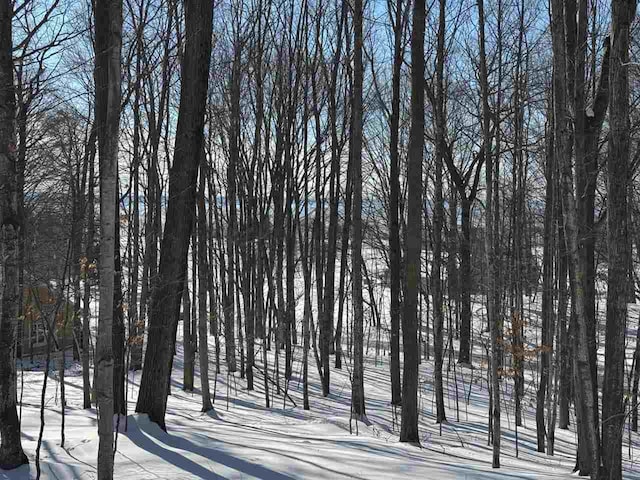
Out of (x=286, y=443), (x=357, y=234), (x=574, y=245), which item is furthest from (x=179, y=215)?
(x=574, y=245)

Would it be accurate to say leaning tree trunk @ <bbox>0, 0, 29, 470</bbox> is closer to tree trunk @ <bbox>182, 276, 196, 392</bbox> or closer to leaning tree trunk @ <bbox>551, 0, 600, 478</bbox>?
leaning tree trunk @ <bbox>551, 0, 600, 478</bbox>

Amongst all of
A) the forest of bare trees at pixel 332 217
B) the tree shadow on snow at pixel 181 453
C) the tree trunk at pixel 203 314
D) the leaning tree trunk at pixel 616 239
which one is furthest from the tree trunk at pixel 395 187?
the tree shadow on snow at pixel 181 453

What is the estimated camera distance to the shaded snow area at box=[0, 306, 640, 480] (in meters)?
5.49

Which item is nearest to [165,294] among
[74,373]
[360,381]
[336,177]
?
[360,381]

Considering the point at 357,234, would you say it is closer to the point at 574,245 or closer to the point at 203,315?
the point at 203,315

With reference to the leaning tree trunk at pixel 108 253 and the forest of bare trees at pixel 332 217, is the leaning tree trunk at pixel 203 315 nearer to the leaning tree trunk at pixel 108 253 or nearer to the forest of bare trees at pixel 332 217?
the forest of bare trees at pixel 332 217

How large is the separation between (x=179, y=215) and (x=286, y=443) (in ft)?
10.3

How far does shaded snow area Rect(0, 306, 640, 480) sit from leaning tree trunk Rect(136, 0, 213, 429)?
50 cm

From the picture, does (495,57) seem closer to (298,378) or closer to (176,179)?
(176,179)

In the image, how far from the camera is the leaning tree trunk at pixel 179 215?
23.2 feet

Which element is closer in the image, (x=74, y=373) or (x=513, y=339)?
(x=513, y=339)

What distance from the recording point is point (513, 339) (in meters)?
11.3

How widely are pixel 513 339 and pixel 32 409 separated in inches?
367

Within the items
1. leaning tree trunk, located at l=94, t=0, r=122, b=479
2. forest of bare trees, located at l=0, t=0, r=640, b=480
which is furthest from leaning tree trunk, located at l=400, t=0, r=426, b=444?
leaning tree trunk, located at l=94, t=0, r=122, b=479
